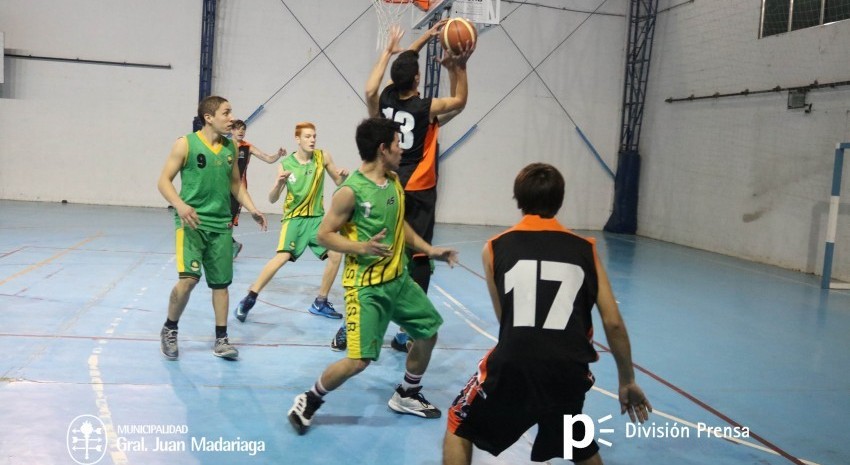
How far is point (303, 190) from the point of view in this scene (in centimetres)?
697

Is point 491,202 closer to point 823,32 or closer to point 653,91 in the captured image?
point 653,91

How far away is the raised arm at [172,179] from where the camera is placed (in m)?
4.96

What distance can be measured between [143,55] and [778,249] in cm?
1390

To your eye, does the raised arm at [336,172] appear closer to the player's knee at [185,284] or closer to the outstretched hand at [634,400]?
the player's knee at [185,284]

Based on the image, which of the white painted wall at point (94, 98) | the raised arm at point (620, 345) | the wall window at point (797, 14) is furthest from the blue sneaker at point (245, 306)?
the white painted wall at point (94, 98)

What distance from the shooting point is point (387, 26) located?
15539mm

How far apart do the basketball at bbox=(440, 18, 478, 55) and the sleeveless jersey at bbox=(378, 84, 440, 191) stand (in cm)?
38

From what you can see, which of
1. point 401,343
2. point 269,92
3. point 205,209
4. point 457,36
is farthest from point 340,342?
point 269,92

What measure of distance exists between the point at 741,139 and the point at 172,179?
1229cm

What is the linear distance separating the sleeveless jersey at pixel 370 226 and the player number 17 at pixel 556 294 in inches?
57.1

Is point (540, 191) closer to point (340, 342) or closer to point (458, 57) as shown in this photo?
point (458, 57)

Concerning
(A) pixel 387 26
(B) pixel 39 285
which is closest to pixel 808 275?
(A) pixel 387 26

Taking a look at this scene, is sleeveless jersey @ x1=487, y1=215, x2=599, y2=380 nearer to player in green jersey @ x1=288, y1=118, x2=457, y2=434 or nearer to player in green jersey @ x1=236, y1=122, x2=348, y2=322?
player in green jersey @ x1=288, y1=118, x2=457, y2=434

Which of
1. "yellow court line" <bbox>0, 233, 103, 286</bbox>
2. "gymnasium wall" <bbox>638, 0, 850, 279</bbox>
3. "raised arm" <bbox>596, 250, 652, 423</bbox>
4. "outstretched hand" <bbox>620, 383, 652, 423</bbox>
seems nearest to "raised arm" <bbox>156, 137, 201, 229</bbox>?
"raised arm" <bbox>596, 250, 652, 423</bbox>
